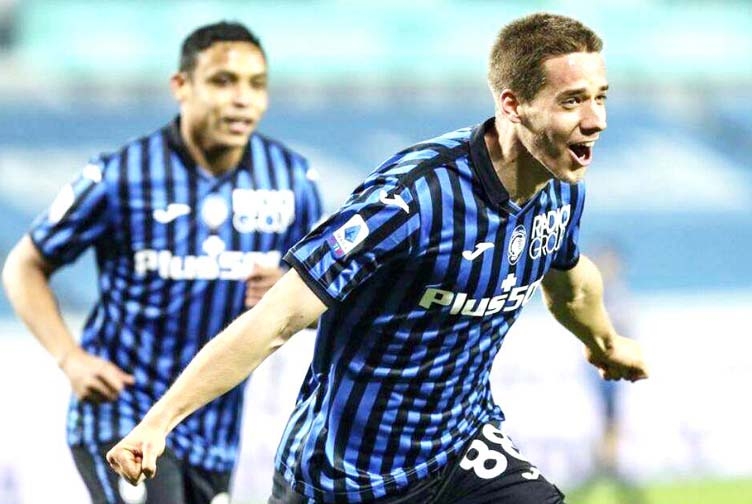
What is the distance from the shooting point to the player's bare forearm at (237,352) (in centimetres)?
375

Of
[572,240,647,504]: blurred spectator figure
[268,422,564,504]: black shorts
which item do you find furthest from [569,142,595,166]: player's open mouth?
[572,240,647,504]: blurred spectator figure

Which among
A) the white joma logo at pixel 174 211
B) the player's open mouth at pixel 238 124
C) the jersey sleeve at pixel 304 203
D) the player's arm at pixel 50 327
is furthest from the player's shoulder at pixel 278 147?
the player's arm at pixel 50 327

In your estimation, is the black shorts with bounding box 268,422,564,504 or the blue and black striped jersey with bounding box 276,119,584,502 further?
the black shorts with bounding box 268,422,564,504

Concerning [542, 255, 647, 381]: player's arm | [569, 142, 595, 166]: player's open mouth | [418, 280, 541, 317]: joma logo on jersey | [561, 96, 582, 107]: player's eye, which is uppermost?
[561, 96, 582, 107]: player's eye

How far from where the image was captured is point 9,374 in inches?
338

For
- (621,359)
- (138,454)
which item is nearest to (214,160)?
(621,359)

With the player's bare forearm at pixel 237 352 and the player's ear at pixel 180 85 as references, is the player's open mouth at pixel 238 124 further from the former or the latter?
the player's bare forearm at pixel 237 352

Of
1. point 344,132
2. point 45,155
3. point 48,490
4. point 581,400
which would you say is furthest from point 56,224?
point 344,132

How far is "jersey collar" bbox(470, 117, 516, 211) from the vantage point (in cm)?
401

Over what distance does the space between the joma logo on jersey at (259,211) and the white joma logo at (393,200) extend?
5.63 ft

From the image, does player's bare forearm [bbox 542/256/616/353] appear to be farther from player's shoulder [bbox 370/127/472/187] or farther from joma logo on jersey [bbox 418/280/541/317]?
player's shoulder [bbox 370/127/472/187]

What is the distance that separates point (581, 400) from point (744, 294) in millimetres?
1907

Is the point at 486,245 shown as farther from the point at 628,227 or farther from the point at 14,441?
the point at 628,227

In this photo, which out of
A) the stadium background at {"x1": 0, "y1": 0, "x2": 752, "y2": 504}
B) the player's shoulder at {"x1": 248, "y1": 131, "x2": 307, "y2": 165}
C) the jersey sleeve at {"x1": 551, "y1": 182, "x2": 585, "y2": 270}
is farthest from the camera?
the stadium background at {"x1": 0, "y1": 0, "x2": 752, "y2": 504}
